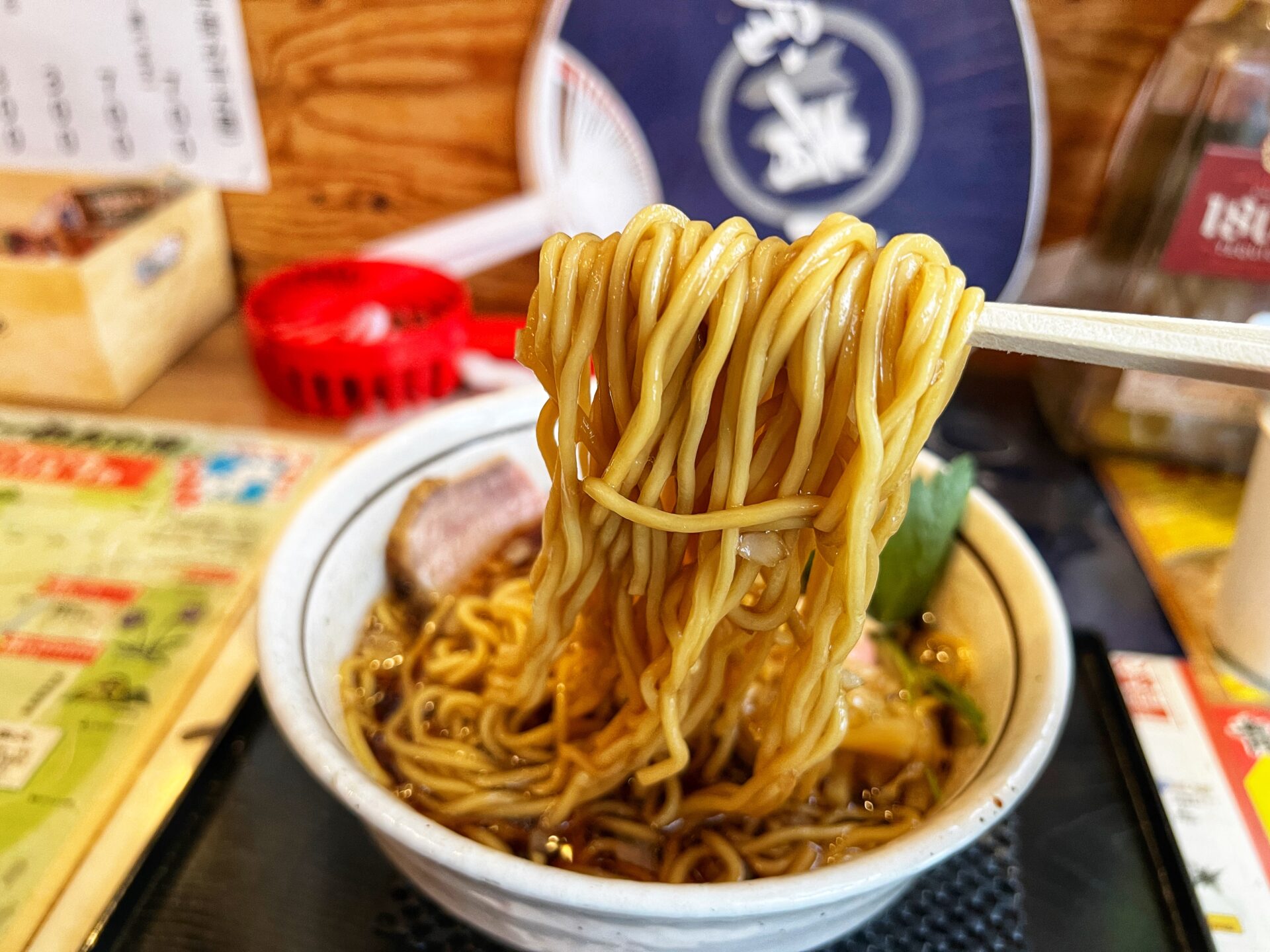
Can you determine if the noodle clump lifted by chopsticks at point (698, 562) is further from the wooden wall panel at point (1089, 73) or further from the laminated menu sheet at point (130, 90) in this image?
the laminated menu sheet at point (130, 90)

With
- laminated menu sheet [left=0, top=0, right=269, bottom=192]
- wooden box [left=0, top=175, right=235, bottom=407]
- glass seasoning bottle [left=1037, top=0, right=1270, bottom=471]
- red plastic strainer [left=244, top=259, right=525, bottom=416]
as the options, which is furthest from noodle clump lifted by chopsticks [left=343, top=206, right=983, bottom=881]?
laminated menu sheet [left=0, top=0, right=269, bottom=192]

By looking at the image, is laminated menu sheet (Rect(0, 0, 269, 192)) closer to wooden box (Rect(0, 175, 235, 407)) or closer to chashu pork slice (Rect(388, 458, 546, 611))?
wooden box (Rect(0, 175, 235, 407))

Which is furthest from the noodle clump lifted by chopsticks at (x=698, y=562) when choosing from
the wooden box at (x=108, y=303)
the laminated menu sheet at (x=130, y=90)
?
the laminated menu sheet at (x=130, y=90)

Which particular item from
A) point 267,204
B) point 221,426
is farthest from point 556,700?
point 267,204

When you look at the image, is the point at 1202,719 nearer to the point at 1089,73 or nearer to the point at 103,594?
the point at 1089,73

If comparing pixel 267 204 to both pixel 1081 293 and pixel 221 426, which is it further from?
pixel 1081 293

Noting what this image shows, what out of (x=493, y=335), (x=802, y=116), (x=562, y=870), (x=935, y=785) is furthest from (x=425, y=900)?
(x=802, y=116)
